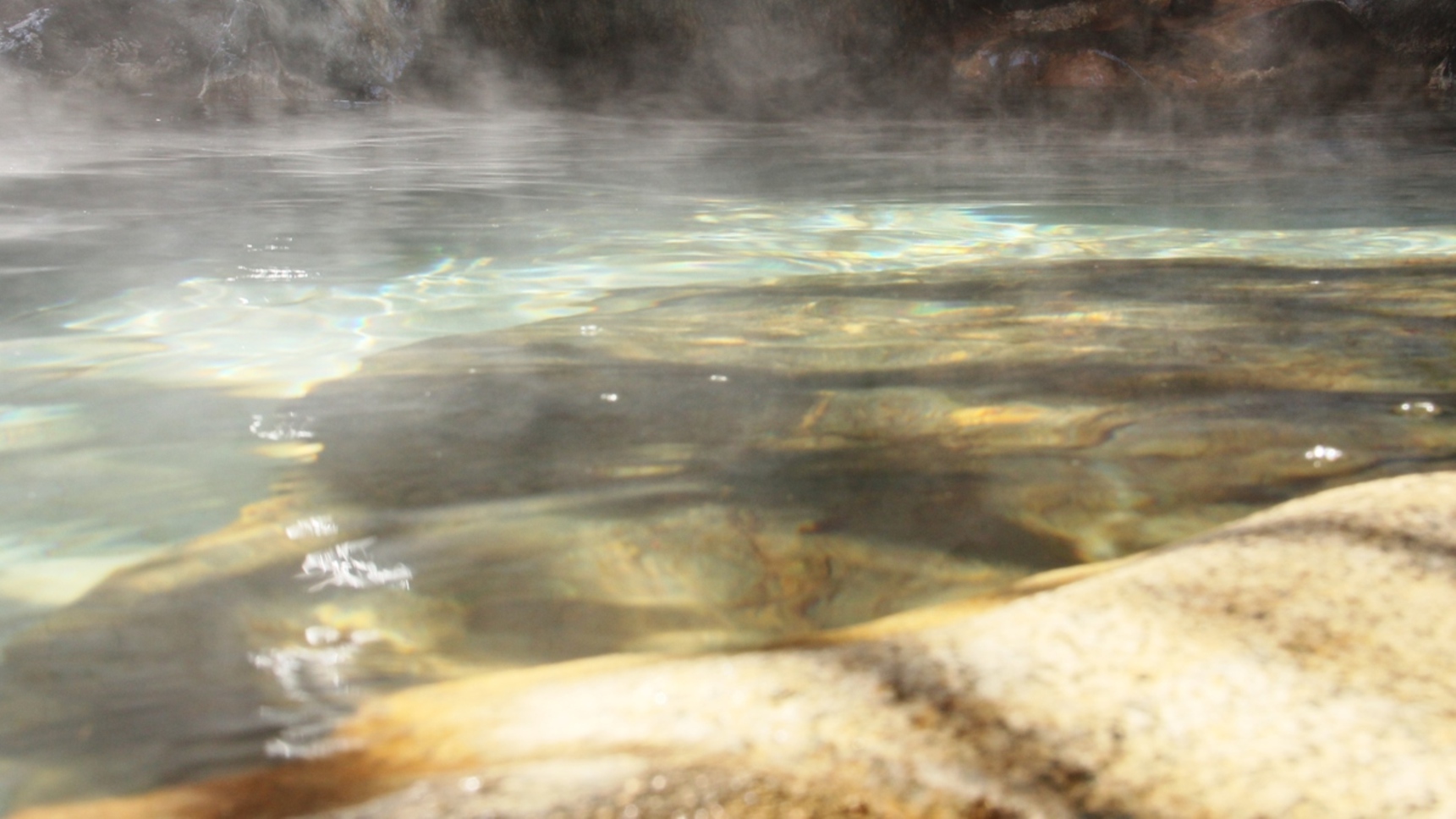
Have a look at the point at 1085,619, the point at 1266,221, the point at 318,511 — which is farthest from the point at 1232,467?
the point at 1266,221

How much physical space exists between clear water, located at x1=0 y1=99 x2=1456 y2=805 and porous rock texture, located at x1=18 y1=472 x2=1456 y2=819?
11 centimetres

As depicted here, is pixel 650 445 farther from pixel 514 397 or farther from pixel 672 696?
pixel 672 696

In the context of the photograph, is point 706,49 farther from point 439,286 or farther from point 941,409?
point 941,409

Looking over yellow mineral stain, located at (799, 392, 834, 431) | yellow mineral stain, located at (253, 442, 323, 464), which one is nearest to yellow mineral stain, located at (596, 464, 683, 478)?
yellow mineral stain, located at (799, 392, 834, 431)

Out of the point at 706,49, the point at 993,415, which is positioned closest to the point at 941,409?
the point at 993,415

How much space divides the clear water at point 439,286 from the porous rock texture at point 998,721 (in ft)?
0.38

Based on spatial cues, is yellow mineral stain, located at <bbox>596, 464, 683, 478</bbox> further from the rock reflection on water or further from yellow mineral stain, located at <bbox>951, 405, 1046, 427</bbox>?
yellow mineral stain, located at <bbox>951, 405, 1046, 427</bbox>

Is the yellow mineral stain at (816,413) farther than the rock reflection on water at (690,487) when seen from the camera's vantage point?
Yes

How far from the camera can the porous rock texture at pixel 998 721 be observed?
2.40 ft

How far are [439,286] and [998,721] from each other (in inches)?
93.9

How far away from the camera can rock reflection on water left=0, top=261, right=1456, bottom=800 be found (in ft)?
3.51

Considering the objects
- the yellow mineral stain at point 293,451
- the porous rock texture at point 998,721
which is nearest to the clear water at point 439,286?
the yellow mineral stain at point 293,451

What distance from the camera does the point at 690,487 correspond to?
→ 151cm

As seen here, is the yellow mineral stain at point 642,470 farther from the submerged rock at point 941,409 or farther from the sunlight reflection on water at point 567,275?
the sunlight reflection on water at point 567,275
